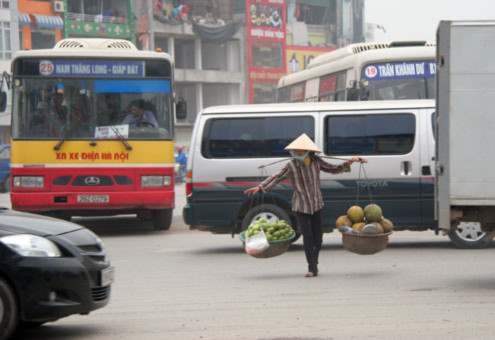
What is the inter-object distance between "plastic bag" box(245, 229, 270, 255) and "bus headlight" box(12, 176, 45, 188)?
602 cm

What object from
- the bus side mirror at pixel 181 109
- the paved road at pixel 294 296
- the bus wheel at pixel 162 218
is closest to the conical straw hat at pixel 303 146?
the paved road at pixel 294 296

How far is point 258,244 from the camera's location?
10.2 metres

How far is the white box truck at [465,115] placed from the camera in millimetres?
9109

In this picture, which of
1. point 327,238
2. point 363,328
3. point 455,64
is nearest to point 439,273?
point 455,64

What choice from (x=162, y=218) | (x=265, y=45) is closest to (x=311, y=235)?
(x=162, y=218)

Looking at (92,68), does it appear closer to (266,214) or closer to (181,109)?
(181,109)

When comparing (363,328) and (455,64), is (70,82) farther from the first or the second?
(363,328)

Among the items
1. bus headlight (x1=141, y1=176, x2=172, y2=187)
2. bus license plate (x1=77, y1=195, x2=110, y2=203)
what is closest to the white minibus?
bus headlight (x1=141, y1=176, x2=172, y2=187)

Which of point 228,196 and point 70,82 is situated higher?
point 70,82

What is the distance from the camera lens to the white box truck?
29.9ft

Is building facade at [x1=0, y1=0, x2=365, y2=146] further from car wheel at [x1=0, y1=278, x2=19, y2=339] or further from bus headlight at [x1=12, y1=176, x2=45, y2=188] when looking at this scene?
car wheel at [x1=0, y1=278, x2=19, y2=339]

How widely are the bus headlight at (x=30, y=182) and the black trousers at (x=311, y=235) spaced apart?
6.27 meters

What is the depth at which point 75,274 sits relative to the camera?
6504mm

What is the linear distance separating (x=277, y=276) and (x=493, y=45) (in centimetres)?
352
